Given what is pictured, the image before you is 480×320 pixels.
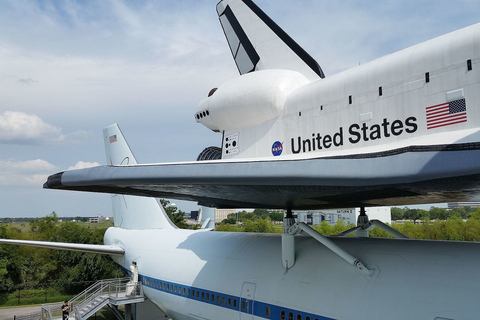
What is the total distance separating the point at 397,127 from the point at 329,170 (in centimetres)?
173

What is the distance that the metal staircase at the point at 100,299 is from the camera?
14.8 meters

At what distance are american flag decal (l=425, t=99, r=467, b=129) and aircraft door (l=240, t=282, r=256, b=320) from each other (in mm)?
5358

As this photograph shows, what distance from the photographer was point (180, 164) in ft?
21.0

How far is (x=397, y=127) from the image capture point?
6.07m

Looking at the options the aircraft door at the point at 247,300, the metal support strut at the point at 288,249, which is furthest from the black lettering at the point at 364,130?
the aircraft door at the point at 247,300

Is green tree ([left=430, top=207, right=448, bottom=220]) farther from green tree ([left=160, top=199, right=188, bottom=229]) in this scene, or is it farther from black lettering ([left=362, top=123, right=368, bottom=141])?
black lettering ([left=362, top=123, right=368, bottom=141])

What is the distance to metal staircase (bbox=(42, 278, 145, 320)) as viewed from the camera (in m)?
14.8

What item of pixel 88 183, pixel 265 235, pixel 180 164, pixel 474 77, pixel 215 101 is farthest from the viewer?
pixel 265 235

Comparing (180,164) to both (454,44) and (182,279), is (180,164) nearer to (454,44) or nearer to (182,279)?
(454,44)

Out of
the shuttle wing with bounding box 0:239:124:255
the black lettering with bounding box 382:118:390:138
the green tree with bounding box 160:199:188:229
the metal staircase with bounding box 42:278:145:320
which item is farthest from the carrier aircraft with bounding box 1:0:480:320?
the green tree with bounding box 160:199:188:229

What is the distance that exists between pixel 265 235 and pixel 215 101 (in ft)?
14.2

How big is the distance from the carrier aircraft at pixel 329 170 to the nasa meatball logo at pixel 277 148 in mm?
22

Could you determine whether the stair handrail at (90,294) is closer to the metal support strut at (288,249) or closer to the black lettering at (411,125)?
the metal support strut at (288,249)

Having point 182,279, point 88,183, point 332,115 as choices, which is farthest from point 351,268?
point 182,279
